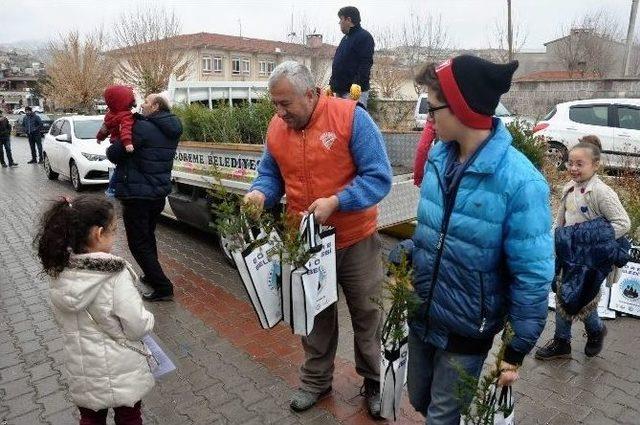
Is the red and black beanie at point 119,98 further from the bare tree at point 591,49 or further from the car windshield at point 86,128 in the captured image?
the bare tree at point 591,49

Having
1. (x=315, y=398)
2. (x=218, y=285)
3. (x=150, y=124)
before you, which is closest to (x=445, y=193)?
(x=315, y=398)

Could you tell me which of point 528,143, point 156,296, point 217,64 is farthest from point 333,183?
point 217,64

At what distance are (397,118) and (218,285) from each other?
4.19 m

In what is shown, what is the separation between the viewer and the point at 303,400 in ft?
10.1

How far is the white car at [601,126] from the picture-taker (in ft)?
35.3

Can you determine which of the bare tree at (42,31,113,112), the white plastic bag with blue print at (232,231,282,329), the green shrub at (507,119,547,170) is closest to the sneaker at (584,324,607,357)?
the green shrub at (507,119,547,170)

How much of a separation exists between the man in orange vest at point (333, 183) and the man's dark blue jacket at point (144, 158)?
175 centimetres

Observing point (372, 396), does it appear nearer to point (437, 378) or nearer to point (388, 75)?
point (437, 378)

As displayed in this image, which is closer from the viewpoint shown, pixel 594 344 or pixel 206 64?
pixel 594 344

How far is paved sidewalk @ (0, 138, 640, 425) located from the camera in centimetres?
310

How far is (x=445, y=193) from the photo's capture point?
6.38 feet

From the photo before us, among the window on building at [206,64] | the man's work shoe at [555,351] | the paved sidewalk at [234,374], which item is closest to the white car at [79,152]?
the paved sidewalk at [234,374]

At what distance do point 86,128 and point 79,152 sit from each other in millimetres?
1070

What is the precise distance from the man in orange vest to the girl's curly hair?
77 centimetres
